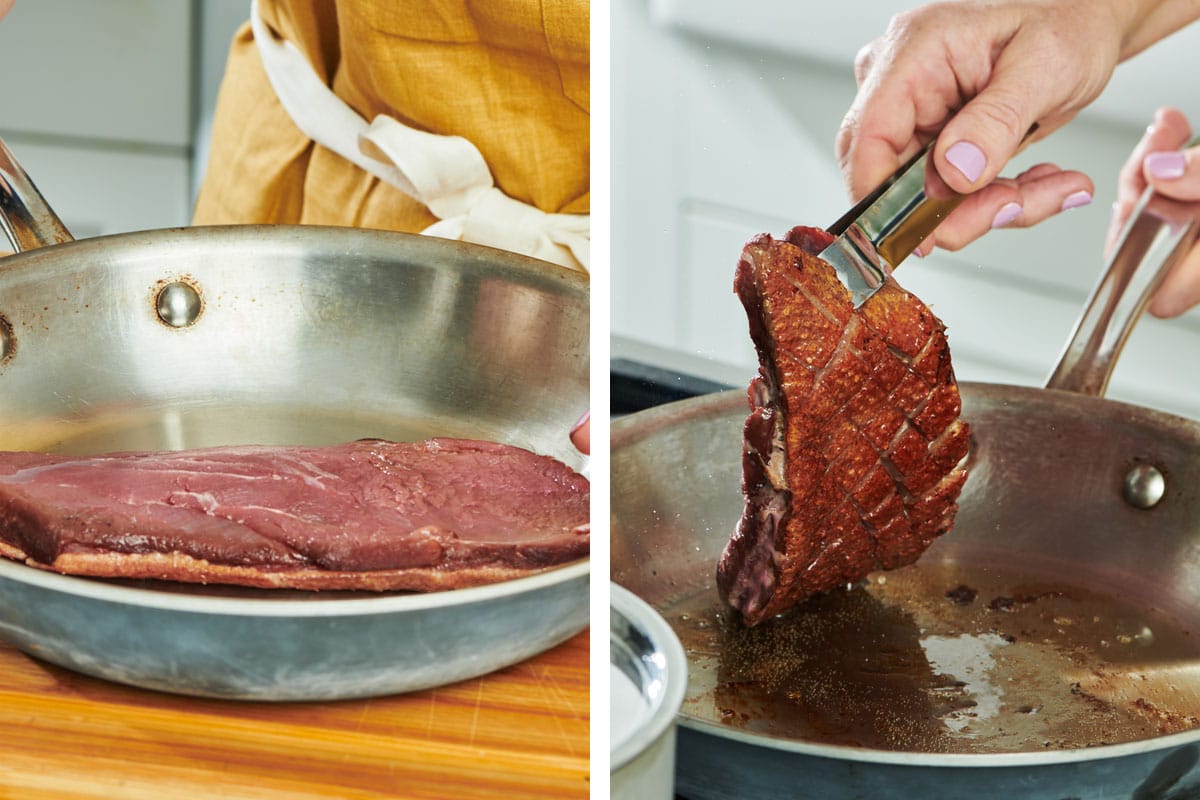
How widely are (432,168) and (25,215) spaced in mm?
269

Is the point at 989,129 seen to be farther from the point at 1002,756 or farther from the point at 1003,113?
the point at 1002,756

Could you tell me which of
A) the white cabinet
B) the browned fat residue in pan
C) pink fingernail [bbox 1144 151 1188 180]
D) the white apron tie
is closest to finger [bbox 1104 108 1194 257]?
pink fingernail [bbox 1144 151 1188 180]

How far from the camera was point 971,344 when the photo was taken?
769mm

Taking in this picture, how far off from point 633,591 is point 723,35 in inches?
13.9

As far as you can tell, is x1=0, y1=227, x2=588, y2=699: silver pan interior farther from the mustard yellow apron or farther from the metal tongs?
the metal tongs

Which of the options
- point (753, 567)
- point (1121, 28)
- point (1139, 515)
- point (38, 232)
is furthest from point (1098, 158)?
point (38, 232)

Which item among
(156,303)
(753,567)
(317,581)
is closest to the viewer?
(317,581)

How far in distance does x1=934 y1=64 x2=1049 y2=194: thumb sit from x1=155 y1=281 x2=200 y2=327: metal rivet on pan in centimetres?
51

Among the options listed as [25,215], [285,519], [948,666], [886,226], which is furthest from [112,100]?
[948,666]

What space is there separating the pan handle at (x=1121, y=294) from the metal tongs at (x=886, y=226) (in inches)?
5.2

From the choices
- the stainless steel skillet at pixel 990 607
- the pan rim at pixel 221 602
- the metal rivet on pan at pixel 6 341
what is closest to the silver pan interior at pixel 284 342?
the metal rivet on pan at pixel 6 341

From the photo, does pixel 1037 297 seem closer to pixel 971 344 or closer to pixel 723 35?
pixel 971 344

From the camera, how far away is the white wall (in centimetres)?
71

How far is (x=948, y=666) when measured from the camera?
0.66 m
